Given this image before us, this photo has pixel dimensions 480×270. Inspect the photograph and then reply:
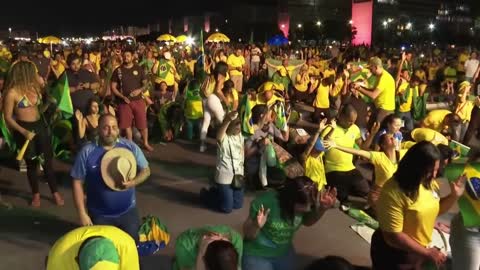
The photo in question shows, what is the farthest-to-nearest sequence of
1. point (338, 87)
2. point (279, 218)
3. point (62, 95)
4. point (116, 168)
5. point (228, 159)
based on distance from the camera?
point (338, 87) < point (62, 95) < point (228, 159) < point (116, 168) < point (279, 218)

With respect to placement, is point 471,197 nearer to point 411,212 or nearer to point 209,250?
point 411,212

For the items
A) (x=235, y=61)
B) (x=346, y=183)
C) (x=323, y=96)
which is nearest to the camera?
(x=346, y=183)

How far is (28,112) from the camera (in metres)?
6.14

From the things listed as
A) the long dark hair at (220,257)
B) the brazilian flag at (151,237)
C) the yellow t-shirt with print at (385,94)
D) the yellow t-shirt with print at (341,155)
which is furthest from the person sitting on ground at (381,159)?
the long dark hair at (220,257)

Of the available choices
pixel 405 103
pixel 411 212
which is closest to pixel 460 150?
pixel 405 103

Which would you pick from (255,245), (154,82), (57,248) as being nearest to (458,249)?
(255,245)

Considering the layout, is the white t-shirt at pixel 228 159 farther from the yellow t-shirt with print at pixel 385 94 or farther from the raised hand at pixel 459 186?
the raised hand at pixel 459 186

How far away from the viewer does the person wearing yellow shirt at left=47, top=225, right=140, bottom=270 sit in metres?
2.79

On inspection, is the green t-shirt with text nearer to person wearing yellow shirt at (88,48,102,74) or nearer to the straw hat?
the straw hat

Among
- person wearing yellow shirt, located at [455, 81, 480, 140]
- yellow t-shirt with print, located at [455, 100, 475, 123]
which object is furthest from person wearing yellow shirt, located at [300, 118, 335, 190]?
yellow t-shirt with print, located at [455, 100, 475, 123]

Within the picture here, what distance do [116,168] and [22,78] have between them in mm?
2283

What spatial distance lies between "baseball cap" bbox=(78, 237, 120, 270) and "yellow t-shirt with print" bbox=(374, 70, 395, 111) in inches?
257

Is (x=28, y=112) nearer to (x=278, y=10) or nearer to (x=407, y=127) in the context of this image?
(x=407, y=127)

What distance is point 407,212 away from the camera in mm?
3590
